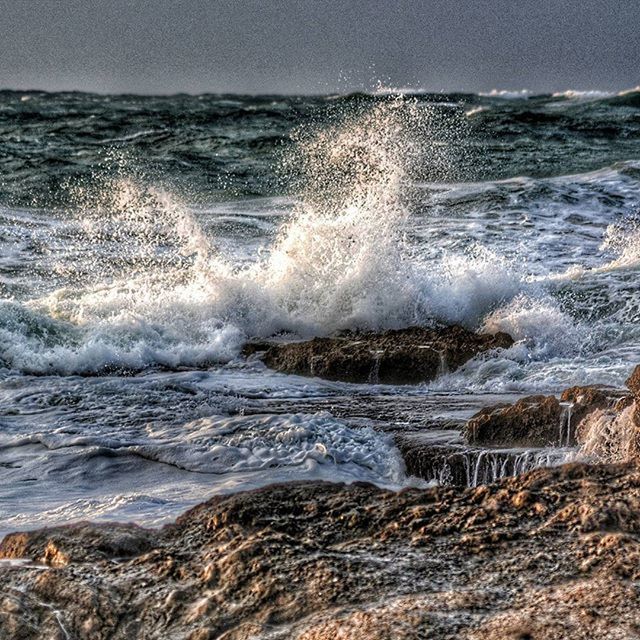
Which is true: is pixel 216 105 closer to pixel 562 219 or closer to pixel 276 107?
pixel 276 107

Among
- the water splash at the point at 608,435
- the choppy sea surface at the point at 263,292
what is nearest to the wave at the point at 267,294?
the choppy sea surface at the point at 263,292

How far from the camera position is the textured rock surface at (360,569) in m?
2.63

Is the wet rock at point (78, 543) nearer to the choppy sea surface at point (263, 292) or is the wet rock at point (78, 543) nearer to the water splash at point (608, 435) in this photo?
the choppy sea surface at point (263, 292)

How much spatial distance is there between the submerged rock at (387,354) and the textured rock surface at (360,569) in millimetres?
3165

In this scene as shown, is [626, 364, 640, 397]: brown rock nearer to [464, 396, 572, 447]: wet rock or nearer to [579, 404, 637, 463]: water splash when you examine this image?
[579, 404, 637, 463]: water splash

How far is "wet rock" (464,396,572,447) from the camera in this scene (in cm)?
484

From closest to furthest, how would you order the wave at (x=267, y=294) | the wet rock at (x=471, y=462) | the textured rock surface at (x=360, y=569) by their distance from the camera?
the textured rock surface at (x=360, y=569) < the wet rock at (x=471, y=462) < the wave at (x=267, y=294)

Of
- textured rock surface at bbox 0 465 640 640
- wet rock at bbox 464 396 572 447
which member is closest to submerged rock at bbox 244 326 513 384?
wet rock at bbox 464 396 572 447

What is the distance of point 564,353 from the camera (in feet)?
23.5

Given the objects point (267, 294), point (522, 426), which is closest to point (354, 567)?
point (522, 426)

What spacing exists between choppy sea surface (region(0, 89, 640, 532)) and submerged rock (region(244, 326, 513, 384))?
0.15 m

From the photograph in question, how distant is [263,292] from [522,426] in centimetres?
400

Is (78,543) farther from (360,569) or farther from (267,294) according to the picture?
(267,294)

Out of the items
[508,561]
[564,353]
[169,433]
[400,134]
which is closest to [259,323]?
[564,353]
